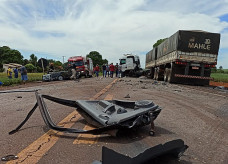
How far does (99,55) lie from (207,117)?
125249mm

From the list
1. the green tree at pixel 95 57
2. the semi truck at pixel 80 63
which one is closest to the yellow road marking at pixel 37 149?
the semi truck at pixel 80 63

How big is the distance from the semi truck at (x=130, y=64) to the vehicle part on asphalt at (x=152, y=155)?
81.4 feet

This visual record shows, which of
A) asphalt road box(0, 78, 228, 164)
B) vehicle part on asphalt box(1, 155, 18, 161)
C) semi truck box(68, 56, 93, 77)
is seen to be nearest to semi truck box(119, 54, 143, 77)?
semi truck box(68, 56, 93, 77)

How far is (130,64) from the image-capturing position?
2641 cm

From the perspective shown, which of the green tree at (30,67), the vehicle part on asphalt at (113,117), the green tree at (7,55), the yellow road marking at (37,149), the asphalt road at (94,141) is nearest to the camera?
the yellow road marking at (37,149)

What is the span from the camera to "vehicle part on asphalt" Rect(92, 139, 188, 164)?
1300 millimetres

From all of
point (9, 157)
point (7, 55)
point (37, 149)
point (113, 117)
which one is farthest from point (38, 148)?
point (7, 55)

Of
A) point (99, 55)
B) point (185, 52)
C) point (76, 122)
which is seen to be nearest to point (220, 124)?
point (76, 122)

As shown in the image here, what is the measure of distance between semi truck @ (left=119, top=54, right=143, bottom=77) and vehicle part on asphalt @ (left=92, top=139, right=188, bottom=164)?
81.4ft

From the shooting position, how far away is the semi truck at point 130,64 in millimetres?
26406

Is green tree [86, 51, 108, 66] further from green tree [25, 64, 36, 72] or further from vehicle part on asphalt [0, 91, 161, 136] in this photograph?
vehicle part on asphalt [0, 91, 161, 136]

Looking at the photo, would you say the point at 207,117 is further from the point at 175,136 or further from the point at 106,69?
the point at 106,69

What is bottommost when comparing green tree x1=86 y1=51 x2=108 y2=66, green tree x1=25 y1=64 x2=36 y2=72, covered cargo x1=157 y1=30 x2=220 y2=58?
green tree x1=25 y1=64 x2=36 y2=72

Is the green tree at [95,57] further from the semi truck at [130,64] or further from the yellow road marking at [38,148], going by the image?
the yellow road marking at [38,148]
